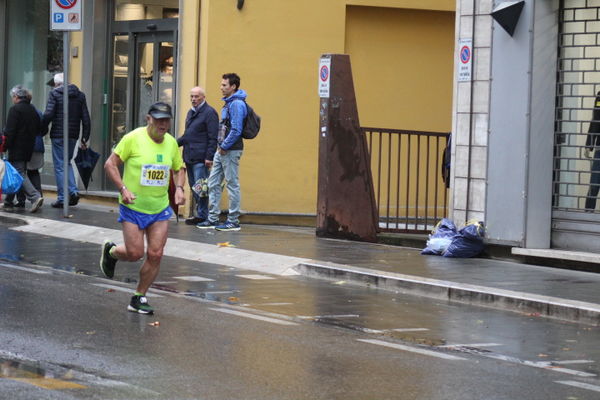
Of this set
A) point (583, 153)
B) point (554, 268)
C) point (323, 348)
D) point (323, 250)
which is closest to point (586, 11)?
point (583, 153)

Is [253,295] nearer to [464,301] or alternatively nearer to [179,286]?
[179,286]

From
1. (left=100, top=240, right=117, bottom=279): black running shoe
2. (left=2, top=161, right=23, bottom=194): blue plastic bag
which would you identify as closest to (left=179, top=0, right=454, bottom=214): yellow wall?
(left=2, top=161, right=23, bottom=194): blue plastic bag

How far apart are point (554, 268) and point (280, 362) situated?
6.54 m

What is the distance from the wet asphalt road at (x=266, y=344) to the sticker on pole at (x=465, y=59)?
11.4 feet

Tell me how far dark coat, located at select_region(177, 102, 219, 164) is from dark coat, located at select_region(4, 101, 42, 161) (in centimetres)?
283

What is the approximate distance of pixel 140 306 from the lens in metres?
10.2

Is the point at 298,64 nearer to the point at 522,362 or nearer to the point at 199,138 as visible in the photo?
the point at 199,138

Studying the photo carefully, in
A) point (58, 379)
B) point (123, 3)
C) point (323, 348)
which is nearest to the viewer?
point (58, 379)

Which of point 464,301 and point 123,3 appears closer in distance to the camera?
point 464,301

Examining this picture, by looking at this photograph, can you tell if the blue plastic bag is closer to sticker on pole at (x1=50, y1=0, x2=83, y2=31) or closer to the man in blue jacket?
sticker on pole at (x1=50, y1=0, x2=83, y2=31)

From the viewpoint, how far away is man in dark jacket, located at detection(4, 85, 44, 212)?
19.2 metres

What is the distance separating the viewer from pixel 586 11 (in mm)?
14242

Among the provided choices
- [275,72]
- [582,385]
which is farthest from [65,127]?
[582,385]

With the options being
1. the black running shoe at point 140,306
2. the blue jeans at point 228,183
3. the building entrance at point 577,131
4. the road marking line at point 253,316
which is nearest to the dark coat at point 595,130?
the building entrance at point 577,131
